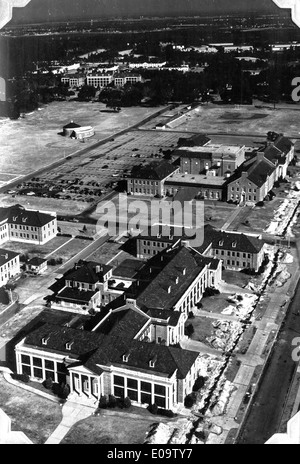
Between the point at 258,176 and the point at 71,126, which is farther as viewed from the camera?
the point at 71,126

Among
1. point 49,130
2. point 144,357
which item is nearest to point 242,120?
point 49,130

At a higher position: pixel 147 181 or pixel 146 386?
pixel 147 181

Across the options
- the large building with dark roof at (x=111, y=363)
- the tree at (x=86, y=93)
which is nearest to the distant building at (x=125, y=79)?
the tree at (x=86, y=93)

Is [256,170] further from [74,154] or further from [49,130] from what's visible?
[49,130]

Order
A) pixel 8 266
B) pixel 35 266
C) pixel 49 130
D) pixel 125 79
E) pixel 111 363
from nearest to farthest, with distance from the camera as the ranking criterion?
pixel 111 363
pixel 8 266
pixel 35 266
pixel 49 130
pixel 125 79

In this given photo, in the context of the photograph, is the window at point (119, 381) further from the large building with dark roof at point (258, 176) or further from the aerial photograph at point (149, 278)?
the large building with dark roof at point (258, 176)

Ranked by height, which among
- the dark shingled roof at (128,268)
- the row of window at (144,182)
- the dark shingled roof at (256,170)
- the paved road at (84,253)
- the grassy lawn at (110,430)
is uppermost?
the dark shingled roof at (256,170)

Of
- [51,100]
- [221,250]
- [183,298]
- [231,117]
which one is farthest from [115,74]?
[183,298]

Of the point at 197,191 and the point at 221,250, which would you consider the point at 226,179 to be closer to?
the point at 197,191
